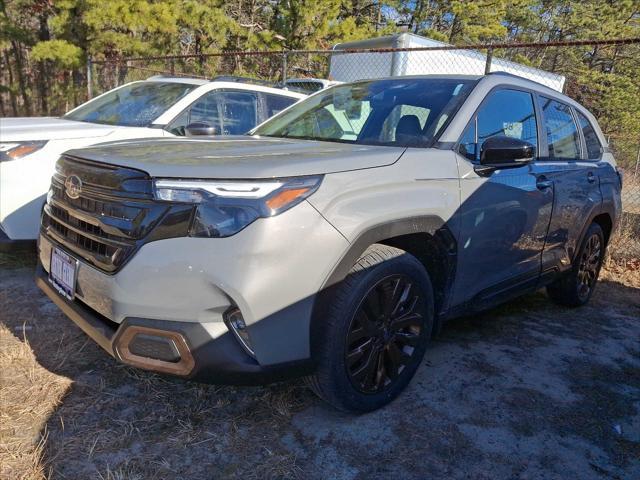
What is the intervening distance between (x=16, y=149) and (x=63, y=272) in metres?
2.03

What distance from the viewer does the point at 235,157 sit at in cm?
202

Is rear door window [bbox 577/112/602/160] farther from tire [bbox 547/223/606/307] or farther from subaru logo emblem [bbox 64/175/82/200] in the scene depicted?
subaru logo emblem [bbox 64/175/82/200]

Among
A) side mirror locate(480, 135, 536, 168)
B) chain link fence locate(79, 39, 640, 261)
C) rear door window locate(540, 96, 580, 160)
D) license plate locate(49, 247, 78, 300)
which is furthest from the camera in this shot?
chain link fence locate(79, 39, 640, 261)

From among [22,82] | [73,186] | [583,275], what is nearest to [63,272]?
[73,186]

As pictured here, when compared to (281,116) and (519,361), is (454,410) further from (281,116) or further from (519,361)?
(281,116)

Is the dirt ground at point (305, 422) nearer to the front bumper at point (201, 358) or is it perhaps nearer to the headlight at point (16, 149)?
the front bumper at point (201, 358)

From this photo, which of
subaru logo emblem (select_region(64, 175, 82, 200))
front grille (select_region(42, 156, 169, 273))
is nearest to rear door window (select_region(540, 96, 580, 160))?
front grille (select_region(42, 156, 169, 273))

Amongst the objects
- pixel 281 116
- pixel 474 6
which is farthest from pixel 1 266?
pixel 474 6

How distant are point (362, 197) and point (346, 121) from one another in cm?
114

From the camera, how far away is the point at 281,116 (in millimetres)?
3496

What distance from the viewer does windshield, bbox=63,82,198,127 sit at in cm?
476

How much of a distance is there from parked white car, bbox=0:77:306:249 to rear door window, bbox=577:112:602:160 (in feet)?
9.84

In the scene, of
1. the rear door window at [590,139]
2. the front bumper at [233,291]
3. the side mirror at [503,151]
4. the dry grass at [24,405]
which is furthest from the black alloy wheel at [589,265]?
the dry grass at [24,405]

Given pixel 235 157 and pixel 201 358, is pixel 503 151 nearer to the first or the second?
pixel 235 157
